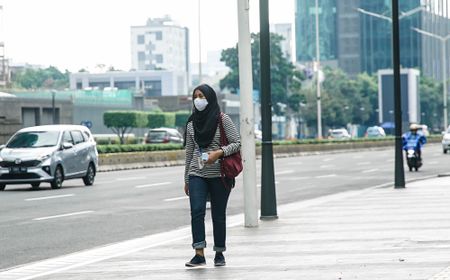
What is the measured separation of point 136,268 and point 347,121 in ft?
463

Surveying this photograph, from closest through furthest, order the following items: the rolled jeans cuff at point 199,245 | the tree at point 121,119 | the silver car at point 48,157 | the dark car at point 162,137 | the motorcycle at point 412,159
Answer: the rolled jeans cuff at point 199,245
the silver car at point 48,157
the motorcycle at point 412,159
the dark car at point 162,137
the tree at point 121,119

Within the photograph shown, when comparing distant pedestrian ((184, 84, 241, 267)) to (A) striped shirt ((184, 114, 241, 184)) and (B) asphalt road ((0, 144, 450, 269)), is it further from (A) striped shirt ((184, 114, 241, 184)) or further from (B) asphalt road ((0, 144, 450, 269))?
(B) asphalt road ((0, 144, 450, 269))

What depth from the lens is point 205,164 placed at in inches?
488

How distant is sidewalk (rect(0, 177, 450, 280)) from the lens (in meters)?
11.7

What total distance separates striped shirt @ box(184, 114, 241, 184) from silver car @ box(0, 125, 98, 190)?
61.1 feet

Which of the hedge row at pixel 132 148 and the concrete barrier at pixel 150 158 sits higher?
the hedge row at pixel 132 148

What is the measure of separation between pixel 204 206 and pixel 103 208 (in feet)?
37.9

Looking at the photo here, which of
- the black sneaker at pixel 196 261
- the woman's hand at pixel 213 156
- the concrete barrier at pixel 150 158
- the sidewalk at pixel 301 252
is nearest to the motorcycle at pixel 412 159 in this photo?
the concrete barrier at pixel 150 158

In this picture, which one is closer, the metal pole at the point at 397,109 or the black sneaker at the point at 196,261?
the black sneaker at the point at 196,261

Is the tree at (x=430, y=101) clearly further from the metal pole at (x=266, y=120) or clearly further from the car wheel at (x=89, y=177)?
the metal pole at (x=266, y=120)

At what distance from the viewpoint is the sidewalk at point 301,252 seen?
1170 centimetres

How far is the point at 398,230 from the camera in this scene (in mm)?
15930

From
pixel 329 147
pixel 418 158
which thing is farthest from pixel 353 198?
pixel 329 147

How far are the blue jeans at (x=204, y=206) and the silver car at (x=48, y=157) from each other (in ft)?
61.3
